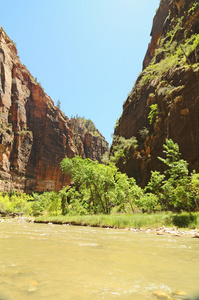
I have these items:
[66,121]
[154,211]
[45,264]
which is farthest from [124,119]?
[66,121]

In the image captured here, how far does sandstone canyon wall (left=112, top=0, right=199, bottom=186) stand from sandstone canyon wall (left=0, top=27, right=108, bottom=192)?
167ft

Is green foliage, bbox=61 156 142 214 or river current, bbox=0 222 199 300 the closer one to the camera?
river current, bbox=0 222 199 300

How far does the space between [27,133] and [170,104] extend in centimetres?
7398

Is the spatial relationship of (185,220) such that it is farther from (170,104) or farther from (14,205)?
(14,205)

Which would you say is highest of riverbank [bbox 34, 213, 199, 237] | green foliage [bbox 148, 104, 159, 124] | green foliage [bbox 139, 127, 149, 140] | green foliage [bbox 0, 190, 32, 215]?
green foliage [bbox 148, 104, 159, 124]

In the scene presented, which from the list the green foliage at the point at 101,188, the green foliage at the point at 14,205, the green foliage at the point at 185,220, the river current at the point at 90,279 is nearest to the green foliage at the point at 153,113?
the green foliage at the point at 101,188

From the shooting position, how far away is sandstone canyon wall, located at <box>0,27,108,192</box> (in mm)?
73375

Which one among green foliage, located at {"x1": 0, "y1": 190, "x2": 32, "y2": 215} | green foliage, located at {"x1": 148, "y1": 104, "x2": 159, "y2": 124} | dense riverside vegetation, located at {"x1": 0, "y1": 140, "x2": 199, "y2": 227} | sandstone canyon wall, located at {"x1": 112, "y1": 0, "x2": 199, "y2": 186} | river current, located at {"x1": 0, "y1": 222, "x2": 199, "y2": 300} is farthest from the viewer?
green foliage, located at {"x1": 0, "y1": 190, "x2": 32, "y2": 215}

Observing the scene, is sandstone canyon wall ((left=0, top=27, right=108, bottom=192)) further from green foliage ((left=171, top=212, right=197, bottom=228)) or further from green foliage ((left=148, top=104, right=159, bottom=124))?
green foliage ((left=171, top=212, right=197, bottom=228))

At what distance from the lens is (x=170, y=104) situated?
88.2 feet

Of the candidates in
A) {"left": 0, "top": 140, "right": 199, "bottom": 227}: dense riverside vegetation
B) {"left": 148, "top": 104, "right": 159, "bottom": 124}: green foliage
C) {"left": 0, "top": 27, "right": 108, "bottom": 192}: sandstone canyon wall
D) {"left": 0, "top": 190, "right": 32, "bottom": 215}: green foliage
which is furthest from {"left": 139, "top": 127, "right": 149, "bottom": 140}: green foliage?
{"left": 0, "top": 27, "right": 108, "bottom": 192}: sandstone canyon wall

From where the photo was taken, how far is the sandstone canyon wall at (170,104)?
23.2 metres

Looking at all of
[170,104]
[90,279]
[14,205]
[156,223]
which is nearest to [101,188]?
[156,223]

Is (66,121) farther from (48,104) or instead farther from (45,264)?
(45,264)
